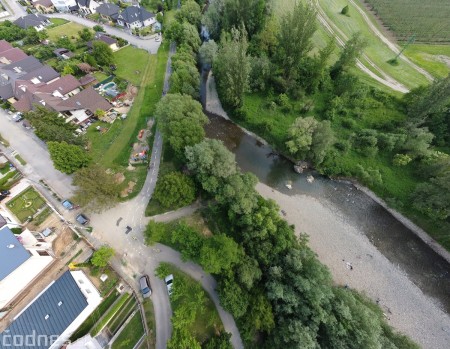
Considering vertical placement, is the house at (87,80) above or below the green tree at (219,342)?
above

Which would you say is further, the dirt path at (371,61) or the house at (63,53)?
the house at (63,53)

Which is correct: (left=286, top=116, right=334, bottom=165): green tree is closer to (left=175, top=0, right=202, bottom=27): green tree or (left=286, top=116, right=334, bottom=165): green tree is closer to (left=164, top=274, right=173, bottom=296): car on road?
(left=164, top=274, right=173, bottom=296): car on road

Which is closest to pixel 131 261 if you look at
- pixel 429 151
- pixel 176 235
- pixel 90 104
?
pixel 176 235

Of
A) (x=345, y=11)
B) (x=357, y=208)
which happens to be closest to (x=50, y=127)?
(x=357, y=208)

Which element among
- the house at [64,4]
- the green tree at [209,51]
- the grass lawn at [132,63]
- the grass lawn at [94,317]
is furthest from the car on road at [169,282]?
the house at [64,4]

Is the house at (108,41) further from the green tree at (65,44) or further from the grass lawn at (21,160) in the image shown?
the grass lawn at (21,160)
